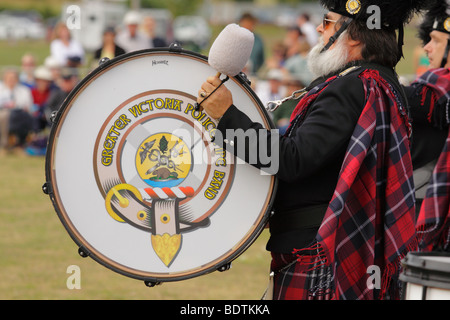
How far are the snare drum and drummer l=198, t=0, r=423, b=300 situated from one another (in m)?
0.31

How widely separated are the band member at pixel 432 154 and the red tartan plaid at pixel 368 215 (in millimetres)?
1210

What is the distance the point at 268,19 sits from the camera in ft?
178

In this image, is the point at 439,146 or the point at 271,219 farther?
the point at 439,146

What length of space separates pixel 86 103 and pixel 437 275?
1361mm

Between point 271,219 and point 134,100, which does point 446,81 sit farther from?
point 134,100

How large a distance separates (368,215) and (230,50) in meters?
0.74

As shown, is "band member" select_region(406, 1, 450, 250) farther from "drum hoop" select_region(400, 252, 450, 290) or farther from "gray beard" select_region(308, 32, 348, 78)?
"drum hoop" select_region(400, 252, 450, 290)

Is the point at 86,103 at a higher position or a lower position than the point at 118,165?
higher

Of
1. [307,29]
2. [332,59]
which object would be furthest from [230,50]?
[307,29]

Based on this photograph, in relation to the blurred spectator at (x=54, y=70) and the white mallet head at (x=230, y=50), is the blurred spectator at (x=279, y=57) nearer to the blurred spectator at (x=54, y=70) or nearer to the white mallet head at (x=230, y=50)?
the blurred spectator at (x=54, y=70)

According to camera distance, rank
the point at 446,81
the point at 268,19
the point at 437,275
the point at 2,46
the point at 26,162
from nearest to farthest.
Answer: the point at 437,275 → the point at 446,81 → the point at 26,162 → the point at 2,46 → the point at 268,19

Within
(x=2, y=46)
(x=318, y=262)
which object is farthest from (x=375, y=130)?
(x=2, y=46)

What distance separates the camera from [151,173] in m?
3.01
